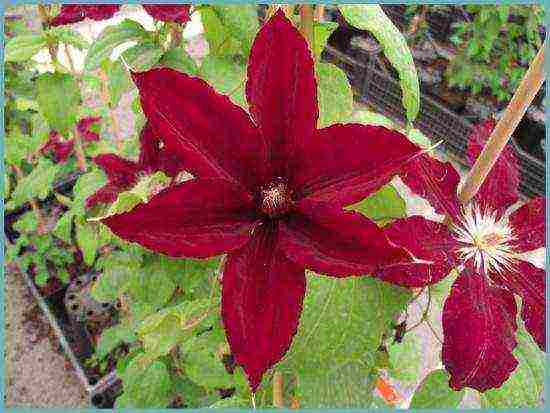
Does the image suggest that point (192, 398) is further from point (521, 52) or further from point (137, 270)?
point (521, 52)

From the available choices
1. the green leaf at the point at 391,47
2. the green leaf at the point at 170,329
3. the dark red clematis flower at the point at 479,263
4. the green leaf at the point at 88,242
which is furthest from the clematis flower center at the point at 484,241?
the green leaf at the point at 88,242

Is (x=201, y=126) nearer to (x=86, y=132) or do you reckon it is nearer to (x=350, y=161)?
(x=350, y=161)

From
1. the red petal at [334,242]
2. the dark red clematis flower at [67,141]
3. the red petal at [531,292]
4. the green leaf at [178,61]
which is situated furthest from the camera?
the dark red clematis flower at [67,141]

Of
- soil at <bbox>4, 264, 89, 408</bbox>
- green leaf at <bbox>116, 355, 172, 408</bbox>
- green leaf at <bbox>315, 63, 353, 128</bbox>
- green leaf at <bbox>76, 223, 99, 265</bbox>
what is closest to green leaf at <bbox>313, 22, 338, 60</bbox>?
green leaf at <bbox>315, 63, 353, 128</bbox>

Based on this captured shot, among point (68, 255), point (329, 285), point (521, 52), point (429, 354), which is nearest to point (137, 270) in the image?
point (329, 285)

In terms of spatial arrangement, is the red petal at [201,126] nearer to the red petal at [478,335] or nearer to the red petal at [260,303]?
the red petal at [260,303]

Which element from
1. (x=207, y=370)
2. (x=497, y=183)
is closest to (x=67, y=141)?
(x=207, y=370)
